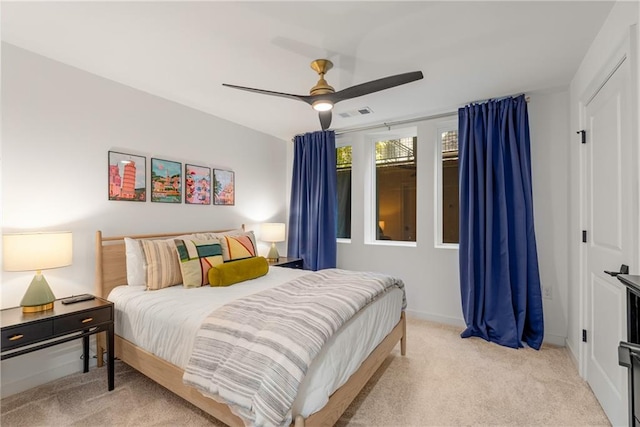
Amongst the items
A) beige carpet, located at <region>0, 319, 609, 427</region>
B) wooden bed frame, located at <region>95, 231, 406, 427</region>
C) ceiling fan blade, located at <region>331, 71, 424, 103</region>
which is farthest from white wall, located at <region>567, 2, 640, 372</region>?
wooden bed frame, located at <region>95, 231, 406, 427</region>

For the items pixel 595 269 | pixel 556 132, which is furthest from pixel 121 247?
pixel 556 132

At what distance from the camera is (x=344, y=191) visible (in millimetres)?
4344

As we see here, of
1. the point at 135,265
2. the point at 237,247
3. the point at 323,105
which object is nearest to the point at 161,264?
the point at 135,265

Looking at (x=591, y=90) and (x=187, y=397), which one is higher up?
(x=591, y=90)

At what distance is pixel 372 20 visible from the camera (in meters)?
1.85

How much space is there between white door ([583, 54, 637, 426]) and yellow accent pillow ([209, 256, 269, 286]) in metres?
2.62

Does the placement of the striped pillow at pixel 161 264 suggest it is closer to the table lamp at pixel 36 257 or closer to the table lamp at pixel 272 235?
the table lamp at pixel 36 257

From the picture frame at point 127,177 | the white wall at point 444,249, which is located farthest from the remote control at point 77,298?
the white wall at point 444,249

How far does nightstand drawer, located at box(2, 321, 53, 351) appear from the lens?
174cm

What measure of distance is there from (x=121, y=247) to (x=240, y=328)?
1.75 m

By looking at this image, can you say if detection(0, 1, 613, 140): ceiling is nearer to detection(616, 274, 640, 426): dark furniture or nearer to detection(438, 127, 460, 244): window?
detection(438, 127, 460, 244): window

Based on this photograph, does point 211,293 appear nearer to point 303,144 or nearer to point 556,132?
point 303,144

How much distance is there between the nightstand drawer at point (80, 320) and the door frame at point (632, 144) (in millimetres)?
3279

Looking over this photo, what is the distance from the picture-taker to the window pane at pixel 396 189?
3.88 m
